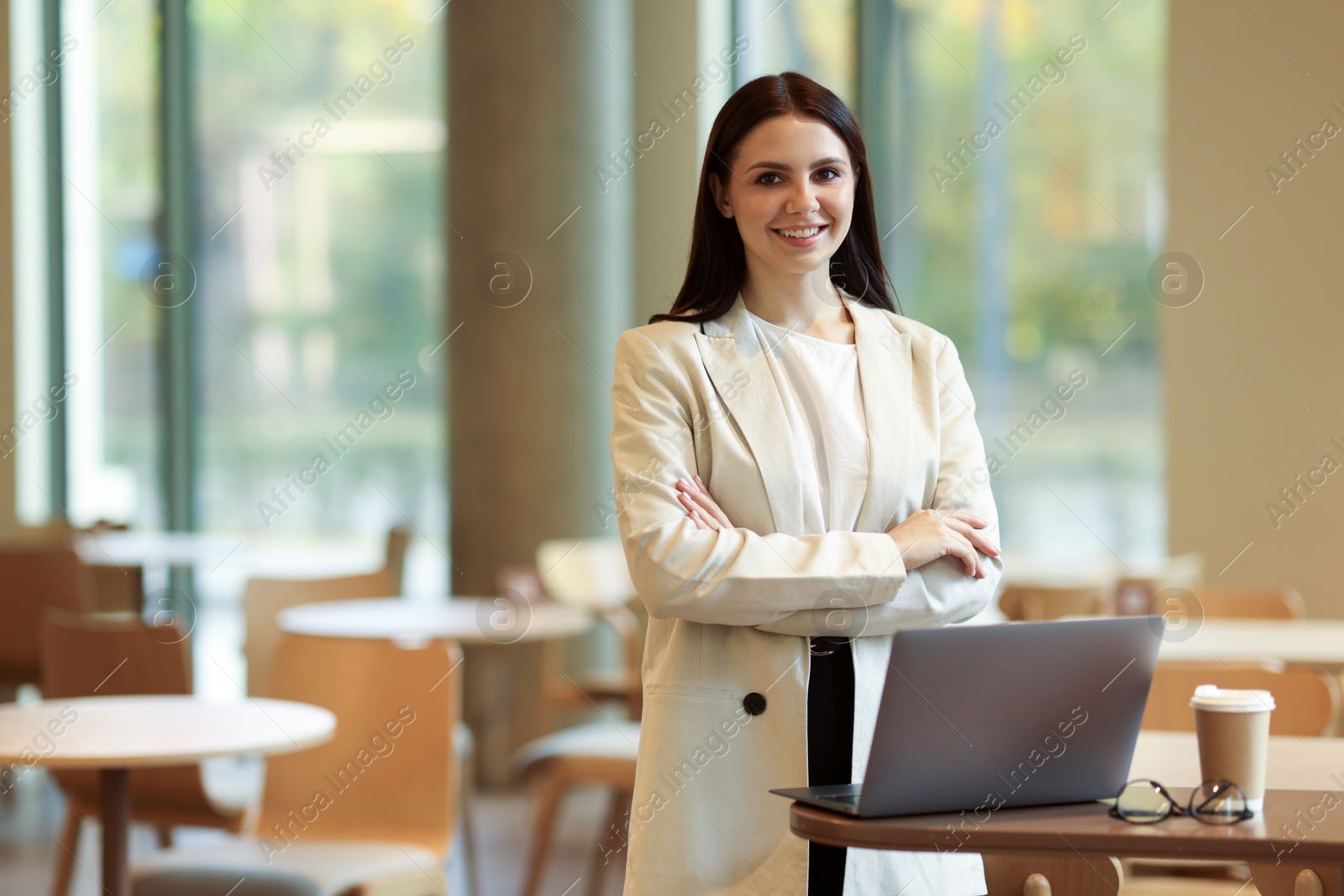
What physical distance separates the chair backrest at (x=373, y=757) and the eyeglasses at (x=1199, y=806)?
1.77 meters

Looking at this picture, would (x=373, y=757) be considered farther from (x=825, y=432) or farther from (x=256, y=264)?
(x=256, y=264)

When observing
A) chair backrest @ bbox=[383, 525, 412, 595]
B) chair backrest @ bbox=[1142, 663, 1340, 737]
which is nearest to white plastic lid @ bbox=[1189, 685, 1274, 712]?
chair backrest @ bbox=[1142, 663, 1340, 737]

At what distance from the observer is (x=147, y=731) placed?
2611 millimetres

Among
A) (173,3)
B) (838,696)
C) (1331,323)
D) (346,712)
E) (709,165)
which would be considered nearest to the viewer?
(838,696)

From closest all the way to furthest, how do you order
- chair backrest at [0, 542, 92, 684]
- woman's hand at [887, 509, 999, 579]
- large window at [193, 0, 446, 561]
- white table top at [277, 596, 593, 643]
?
woman's hand at [887, 509, 999, 579] → white table top at [277, 596, 593, 643] → chair backrest at [0, 542, 92, 684] → large window at [193, 0, 446, 561]

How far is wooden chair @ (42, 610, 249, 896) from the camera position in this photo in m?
3.24

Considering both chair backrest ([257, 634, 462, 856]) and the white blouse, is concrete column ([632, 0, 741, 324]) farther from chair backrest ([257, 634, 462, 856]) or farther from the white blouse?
the white blouse

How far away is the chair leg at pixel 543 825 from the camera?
3.96 m

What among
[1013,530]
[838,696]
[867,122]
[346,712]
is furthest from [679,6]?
[838,696]

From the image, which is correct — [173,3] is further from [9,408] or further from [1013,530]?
[1013,530]

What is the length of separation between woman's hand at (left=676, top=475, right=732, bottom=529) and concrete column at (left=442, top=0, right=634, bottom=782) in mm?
4185

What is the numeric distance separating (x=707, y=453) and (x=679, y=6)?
474 centimetres

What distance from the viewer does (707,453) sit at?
75.8 inches

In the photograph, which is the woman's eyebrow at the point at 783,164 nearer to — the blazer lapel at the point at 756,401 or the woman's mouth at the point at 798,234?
the woman's mouth at the point at 798,234
